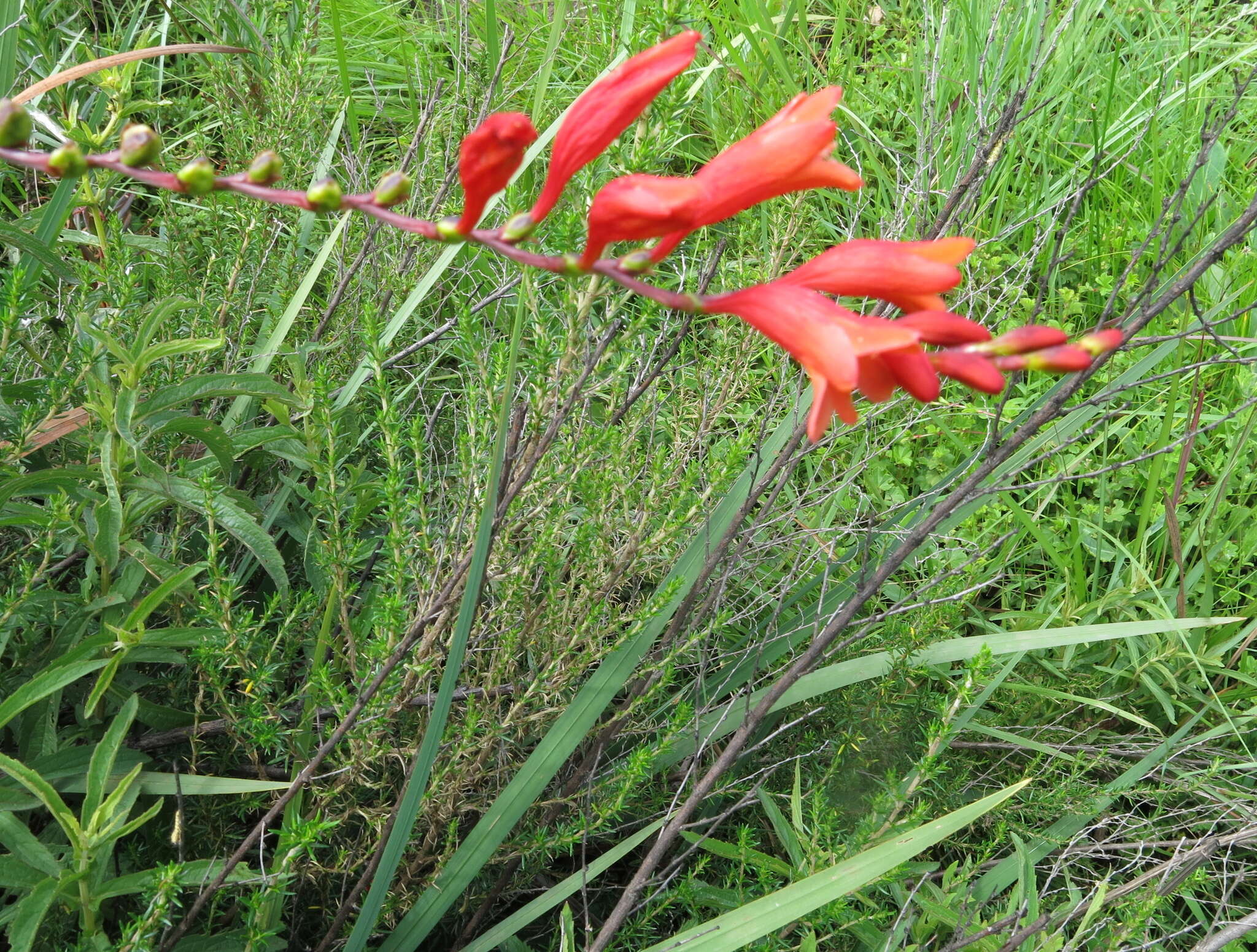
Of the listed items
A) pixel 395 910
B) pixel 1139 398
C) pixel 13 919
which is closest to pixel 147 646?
pixel 13 919

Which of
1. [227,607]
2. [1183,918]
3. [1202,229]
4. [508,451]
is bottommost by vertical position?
[1183,918]

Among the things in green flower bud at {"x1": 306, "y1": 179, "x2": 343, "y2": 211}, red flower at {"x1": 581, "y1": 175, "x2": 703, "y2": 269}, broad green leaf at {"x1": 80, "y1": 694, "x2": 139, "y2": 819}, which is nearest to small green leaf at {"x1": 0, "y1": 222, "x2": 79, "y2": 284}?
broad green leaf at {"x1": 80, "y1": 694, "x2": 139, "y2": 819}

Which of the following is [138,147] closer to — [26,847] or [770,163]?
[770,163]

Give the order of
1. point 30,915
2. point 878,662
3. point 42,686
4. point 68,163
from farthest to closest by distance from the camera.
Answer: point 878,662, point 42,686, point 30,915, point 68,163

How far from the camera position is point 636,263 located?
65cm

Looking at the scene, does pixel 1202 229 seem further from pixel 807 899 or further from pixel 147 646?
pixel 147 646

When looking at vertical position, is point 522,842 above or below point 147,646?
below

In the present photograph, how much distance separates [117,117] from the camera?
1499 millimetres

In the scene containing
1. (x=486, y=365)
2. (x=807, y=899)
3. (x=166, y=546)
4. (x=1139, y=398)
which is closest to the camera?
(x=807, y=899)

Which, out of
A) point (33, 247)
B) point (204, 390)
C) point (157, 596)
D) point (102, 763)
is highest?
point (33, 247)

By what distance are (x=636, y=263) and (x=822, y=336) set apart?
0.14 m

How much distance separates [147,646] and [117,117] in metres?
0.81

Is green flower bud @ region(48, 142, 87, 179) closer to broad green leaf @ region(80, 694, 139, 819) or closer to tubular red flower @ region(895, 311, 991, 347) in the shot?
tubular red flower @ region(895, 311, 991, 347)

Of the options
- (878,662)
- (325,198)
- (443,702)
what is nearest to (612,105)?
(325,198)
